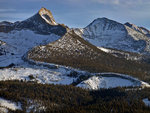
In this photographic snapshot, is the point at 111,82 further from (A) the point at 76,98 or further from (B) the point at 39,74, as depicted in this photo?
(B) the point at 39,74

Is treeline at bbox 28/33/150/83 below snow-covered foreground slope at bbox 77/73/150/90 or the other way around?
the other way around

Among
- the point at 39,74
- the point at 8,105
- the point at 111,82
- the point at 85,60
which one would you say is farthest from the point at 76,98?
the point at 85,60

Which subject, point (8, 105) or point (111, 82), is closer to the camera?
point (8, 105)

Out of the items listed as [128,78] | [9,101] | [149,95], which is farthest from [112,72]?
[9,101]

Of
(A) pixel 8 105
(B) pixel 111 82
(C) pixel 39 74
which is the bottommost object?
(B) pixel 111 82

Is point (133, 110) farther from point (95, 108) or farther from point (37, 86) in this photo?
point (37, 86)

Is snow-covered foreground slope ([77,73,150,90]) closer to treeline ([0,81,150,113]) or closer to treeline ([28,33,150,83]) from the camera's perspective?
treeline ([28,33,150,83])

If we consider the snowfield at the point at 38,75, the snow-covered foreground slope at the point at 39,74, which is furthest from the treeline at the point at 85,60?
the snowfield at the point at 38,75

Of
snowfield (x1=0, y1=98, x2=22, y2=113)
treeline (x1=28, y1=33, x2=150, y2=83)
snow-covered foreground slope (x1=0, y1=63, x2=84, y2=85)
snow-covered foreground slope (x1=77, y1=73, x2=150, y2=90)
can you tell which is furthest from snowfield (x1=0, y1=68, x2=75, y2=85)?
snowfield (x1=0, y1=98, x2=22, y2=113)
